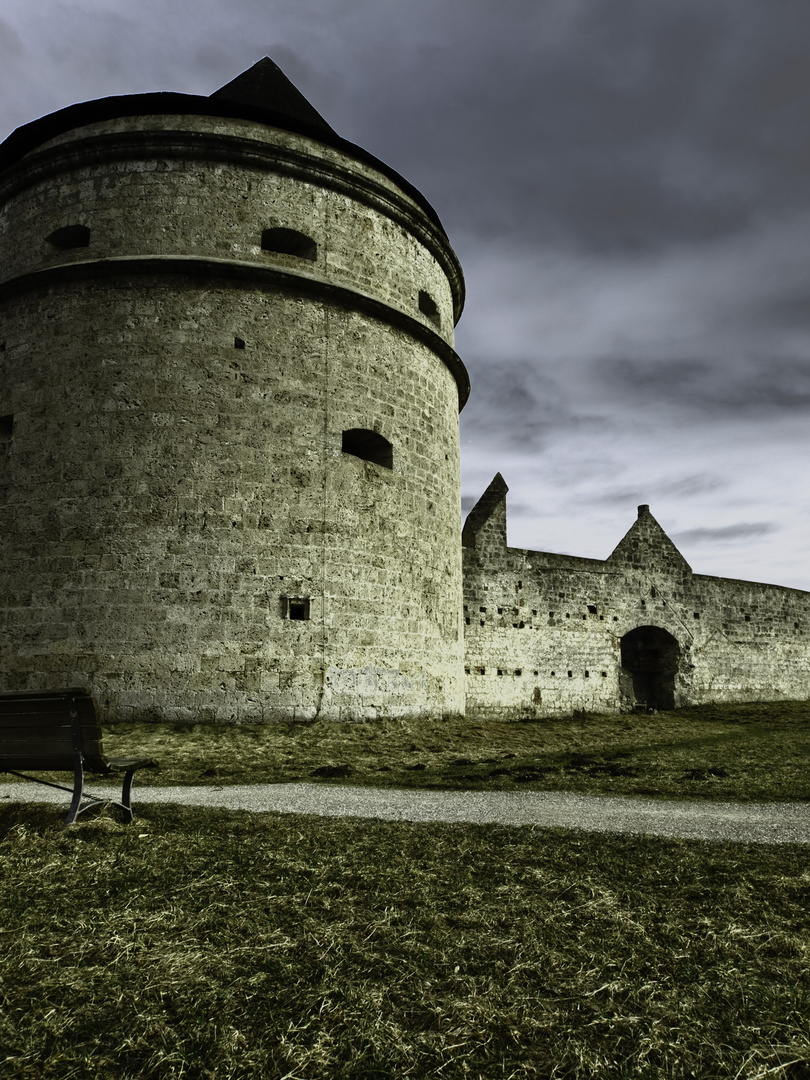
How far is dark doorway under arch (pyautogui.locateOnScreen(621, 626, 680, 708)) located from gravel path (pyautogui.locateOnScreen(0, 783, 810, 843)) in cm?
1179

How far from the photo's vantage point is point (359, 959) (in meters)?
2.18

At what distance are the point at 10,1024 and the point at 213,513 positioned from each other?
726cm

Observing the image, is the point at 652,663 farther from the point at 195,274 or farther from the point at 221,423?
the point at 195,274

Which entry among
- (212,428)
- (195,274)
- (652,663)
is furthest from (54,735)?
(652,663)

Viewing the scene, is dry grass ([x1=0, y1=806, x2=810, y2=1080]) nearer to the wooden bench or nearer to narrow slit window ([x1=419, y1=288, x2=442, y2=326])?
the wooden bench

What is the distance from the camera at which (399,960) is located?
216 cm

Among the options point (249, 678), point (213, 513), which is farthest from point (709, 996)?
point (213, 513)

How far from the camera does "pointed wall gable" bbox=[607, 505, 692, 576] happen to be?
625 inches

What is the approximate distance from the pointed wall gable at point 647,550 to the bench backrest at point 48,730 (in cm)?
1334

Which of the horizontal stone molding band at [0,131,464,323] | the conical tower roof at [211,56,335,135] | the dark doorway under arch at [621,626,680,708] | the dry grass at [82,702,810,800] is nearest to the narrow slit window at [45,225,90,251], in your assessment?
the horizontal stone molding band at [0,131,464,323]

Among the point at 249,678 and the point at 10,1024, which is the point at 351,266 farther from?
the point at 10,1024

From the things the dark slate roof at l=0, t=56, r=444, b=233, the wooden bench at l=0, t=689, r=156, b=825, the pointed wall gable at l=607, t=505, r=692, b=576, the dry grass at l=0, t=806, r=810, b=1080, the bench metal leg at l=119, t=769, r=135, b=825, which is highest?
the dark slate roof at l=0, t=56, r=444, b=233

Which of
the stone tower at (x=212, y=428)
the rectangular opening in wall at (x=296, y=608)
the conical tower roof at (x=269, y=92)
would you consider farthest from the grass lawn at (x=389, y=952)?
the conical tower roof at (x=269, y=92)

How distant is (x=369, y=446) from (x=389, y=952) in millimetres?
8769
